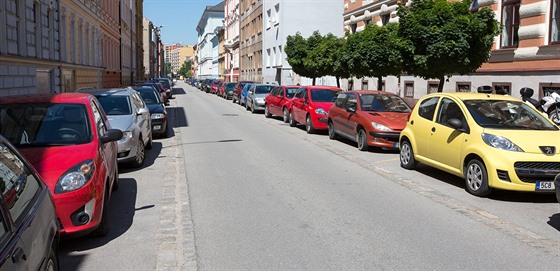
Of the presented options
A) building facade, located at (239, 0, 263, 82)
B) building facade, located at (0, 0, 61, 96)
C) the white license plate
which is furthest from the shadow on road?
building facade, located at (239, 0, 263, 82)

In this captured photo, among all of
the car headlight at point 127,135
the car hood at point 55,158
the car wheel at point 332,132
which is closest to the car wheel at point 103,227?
the car hood at point 55,158

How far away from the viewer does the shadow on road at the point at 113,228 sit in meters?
5.46

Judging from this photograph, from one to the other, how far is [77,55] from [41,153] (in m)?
22.3

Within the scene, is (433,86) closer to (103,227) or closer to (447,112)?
(447,112)

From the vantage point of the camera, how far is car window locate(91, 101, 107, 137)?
719 cm

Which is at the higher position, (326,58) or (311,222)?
(326,58)

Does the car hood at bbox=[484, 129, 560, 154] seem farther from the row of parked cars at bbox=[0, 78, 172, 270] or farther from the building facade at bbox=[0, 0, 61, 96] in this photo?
the building facade at bbox=[0, 0, 61, 96]

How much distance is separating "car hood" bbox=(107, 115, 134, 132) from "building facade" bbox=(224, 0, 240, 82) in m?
69.6

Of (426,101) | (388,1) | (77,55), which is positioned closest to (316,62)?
(388,1)

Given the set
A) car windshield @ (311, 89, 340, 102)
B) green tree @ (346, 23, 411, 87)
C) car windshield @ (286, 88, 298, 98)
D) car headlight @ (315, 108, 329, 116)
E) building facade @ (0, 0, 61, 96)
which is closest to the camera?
building facade @ (0, 0, 61, 96)

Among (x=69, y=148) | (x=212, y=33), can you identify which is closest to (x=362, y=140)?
(x=69, y=148)

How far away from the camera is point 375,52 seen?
2070 cm

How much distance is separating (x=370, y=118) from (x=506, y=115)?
4.74 meters

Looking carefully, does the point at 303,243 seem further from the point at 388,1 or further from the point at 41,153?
the point at 388,1
